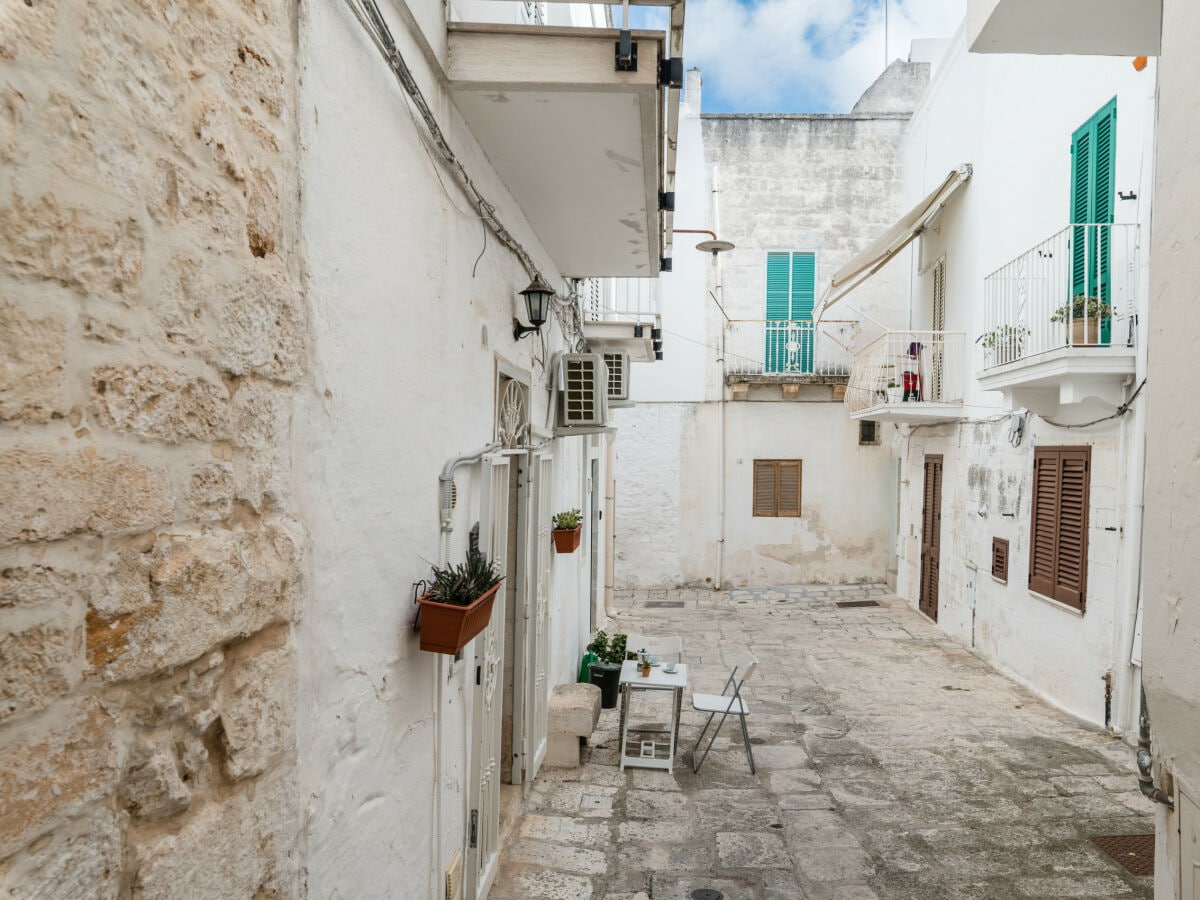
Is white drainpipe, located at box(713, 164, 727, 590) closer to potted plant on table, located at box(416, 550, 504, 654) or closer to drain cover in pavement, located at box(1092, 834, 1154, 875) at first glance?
drain cover in pavement, located at box(1092, 834, 1154, 875)

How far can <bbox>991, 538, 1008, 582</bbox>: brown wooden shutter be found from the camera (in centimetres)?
982

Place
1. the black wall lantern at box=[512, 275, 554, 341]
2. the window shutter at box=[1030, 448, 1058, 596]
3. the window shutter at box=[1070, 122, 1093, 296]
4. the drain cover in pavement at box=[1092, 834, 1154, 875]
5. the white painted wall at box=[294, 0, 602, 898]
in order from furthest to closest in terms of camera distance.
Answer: the window shutter at box=[1030, 448, 1058, 596], the window shutter at box=[1070, 122, 1093, 296], the black wall lantern at box=[512, 275, 554, 341], the drain cover in pavement at box=[1092, 834, 1154, 875], the white painted wall at box=[294, 0, 602, 898]

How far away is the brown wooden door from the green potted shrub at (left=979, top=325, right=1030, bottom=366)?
400 centimetres

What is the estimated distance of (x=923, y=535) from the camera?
13.3 metres

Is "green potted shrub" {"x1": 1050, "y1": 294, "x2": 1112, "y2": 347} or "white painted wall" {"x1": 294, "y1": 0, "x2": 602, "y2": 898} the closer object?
"white painted wall" {"x1": 294, "y1": 0, "x2": 602, "y2": 898}

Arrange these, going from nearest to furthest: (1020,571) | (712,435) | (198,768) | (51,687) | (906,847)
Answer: (51,687) < (198,768) < (906,847) < (1020,571) < (712,435)

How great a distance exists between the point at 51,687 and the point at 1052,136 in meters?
10.4

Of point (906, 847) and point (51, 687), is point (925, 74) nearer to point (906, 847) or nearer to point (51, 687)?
point (906, 847)

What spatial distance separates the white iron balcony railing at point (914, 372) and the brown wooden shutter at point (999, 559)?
2.44 meters

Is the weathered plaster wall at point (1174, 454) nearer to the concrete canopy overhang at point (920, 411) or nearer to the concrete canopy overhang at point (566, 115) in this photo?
the concrete canopy overhang at point (566, 115)

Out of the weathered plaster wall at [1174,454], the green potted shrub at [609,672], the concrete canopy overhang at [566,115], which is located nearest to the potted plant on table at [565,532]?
the green potted shrub at [609,672]

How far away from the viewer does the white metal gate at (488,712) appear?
4156mm

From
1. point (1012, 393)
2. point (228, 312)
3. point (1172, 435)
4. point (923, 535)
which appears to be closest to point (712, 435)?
point (923, 535)

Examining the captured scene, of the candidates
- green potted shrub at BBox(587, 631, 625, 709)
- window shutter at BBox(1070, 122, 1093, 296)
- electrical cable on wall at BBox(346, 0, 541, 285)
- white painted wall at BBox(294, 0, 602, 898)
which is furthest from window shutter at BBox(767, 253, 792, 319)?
white painted wall at BBox(294, 0, 602, 898)
